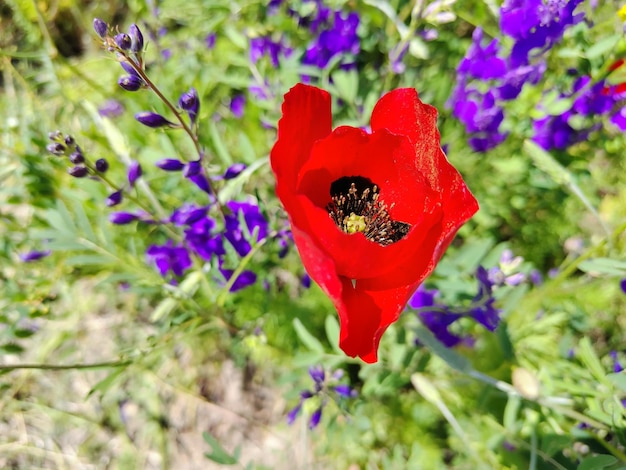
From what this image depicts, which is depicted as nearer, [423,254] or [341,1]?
[423,254]

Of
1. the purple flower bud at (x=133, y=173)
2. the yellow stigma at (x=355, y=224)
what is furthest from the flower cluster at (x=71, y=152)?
the yellow stigma at (x=355, y=224)

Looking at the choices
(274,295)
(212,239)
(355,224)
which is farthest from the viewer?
(274,295)

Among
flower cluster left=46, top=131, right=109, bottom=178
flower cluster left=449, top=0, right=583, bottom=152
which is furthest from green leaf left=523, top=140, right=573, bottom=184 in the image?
flower cluster left=46, top=131, right=109, bottom=178

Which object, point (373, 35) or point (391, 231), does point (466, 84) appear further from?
point (391, 231)

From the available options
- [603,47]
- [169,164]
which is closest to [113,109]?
[169,164]

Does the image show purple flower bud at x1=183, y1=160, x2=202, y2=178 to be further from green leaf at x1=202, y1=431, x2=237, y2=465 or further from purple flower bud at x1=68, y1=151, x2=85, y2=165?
green leaf at x1=202, y1=431, x2=237, y2=465

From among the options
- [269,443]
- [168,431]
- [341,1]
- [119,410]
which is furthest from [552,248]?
[119,410]

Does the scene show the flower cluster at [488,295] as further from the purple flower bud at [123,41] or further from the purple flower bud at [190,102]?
the purple flower bud at [123,41]

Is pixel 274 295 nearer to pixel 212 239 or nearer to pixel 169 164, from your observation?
pixel 212 239
